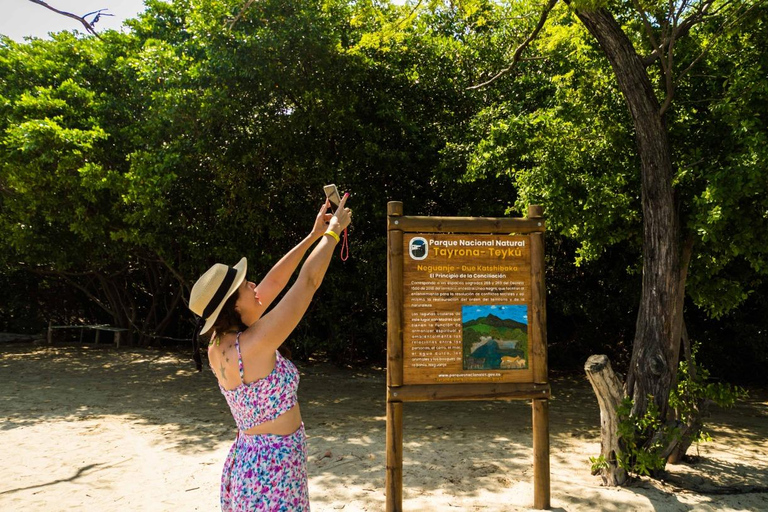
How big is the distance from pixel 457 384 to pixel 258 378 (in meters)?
2.62

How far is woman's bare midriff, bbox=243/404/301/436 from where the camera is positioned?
3.04 metres

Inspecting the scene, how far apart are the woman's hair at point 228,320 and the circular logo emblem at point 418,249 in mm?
2482

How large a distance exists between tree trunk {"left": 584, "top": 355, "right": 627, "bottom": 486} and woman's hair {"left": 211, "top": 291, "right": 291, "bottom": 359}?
3.74m

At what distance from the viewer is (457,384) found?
207 inches

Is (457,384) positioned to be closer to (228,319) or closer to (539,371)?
Answer: (539,371)

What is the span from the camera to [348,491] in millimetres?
5617

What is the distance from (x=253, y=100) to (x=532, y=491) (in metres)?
7.40

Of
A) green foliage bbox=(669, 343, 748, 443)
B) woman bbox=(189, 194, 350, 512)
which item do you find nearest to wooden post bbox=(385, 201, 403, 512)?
woman bbox=(189, 194, 350, 512)

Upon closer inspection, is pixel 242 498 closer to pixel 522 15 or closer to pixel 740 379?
pixel 522 15

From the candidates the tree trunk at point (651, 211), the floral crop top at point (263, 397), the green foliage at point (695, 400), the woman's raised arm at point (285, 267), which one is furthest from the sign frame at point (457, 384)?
the floral crop top at point (263, 397)

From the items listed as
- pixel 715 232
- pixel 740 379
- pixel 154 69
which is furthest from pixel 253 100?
pixel 740 379

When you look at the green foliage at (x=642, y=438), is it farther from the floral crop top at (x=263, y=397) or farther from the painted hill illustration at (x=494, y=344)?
the floral crop top at (x=263, y=397)

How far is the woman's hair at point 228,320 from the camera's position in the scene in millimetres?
2957

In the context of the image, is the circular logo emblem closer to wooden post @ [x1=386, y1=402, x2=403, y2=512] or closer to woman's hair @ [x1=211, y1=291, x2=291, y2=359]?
wooden post @ [x1=386, y1=402, x2=403, y2=512]
